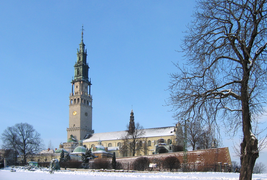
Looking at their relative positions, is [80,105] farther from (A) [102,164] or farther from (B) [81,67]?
(A) [102,164]

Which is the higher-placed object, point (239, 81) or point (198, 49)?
point (198, 49)

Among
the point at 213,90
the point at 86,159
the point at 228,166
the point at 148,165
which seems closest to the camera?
the point at 213,90

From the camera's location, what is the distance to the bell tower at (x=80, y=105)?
87875mm

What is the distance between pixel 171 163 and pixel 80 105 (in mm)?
51714

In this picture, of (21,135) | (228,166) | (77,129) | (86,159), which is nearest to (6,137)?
(21,135)

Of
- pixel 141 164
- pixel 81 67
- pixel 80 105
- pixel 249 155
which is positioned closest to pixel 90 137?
pixel 80 105

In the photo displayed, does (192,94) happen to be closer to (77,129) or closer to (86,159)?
(86,159)

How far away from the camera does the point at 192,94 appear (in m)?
11.8

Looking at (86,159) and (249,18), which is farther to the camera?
(86,159)

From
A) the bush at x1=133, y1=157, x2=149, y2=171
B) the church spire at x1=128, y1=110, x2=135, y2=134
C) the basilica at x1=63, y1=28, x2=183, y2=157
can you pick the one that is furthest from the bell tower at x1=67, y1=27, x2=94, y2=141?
the bush at x1=133, y1=157, x2=149, y2=171

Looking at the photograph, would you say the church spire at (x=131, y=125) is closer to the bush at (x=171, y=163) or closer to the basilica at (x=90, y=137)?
the basilica at (x=90, y=137)

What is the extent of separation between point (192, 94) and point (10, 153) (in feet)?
203

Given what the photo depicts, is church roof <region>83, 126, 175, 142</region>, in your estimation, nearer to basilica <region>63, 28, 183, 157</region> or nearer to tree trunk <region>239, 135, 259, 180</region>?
basilica <region>63, 28, 183, 157</region>

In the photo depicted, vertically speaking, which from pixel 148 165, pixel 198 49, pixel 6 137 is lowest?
pixel 148 165
